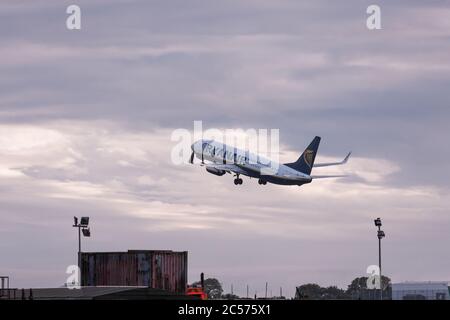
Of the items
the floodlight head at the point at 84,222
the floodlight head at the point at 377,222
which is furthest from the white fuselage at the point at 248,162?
the floodlight head at the point at 84,222

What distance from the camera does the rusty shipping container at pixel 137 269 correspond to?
99.4 metres

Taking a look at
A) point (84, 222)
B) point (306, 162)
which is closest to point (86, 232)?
point (84, 222)

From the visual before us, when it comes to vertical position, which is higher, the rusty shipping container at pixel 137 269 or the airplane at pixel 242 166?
the airplane at pixel 242 166

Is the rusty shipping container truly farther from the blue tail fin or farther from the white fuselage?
the blue tail fin

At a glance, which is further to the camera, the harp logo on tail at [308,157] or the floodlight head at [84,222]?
the harp logo on tail at [308,157]

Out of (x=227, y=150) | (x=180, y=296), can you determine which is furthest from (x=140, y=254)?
(x=227, y=150)

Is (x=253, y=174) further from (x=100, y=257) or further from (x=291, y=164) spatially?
(x=100, y=257)

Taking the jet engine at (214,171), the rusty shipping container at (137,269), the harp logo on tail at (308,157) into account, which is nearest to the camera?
the rusty shipping container at (137,269)

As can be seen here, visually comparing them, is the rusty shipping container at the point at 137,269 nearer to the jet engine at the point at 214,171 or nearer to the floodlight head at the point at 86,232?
the floodlight head at the point at 86,232

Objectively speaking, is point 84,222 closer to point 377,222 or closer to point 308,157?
point 377,222

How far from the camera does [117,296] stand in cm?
7319
